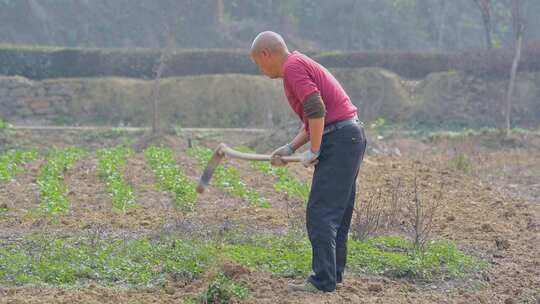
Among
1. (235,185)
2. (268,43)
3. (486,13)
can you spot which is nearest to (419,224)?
(268,43)

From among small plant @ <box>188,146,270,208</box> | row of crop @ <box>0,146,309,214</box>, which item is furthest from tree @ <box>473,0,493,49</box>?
small plant @ <box>188,146,270,208</box>

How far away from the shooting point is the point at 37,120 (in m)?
26.9

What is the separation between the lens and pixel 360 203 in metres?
10.7

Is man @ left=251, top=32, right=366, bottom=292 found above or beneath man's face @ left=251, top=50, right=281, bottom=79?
beneath

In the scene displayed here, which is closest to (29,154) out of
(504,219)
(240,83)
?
(504,219)

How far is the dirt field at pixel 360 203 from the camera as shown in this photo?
650 centimetres

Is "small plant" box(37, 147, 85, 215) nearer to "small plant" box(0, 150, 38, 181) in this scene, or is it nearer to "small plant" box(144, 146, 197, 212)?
"small plant" box(0, 150, 38, 181)

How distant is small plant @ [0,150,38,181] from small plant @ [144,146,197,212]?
7.34 ft

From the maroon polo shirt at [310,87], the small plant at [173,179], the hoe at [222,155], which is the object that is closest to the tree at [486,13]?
the small plant at [173,179]

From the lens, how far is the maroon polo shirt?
626cm

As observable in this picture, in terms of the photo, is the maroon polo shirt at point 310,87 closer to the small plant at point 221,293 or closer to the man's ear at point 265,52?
the man's ear at point 265,52

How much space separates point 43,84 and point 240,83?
641 cm

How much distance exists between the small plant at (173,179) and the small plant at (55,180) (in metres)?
1.41

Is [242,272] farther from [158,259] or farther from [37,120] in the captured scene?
[37,120]
